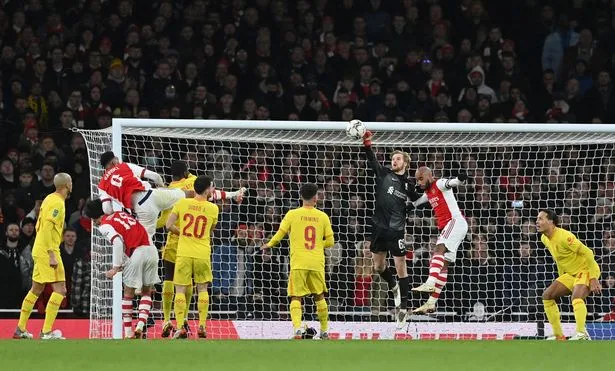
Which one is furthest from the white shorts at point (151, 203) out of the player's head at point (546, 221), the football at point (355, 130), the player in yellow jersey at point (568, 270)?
the player in yellow jersey at point (568, 270)

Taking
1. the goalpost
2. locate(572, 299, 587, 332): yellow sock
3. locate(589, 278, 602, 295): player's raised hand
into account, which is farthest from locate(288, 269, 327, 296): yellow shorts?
locate(589, 278, 602, 295): player's raised hand

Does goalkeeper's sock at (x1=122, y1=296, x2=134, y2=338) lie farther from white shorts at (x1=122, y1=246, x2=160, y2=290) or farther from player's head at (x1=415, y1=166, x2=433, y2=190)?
player's head at (x1=415, y1=166, x2=433, y2=190)

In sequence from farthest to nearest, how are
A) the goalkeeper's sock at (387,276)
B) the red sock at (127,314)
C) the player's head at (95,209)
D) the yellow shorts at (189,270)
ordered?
the goalkeeper's sock at (387,276) < the red sock at (127,314) < the player's head at (95,209) < the yellow shorts at (189,270)

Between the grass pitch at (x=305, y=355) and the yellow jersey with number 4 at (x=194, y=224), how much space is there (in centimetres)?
189

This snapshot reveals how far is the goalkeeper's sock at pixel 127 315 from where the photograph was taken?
15.1 m

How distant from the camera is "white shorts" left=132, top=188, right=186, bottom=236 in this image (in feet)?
49.4

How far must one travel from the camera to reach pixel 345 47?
69.1 ft

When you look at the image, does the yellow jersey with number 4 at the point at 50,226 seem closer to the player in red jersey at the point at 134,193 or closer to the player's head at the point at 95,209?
the player's head at the point at 95,209

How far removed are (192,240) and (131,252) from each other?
0.69 meters

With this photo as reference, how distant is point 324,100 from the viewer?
66.6ft

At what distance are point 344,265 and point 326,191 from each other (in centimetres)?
100

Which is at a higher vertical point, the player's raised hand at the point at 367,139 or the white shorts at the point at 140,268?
the player's raised hand at the point at 367,139

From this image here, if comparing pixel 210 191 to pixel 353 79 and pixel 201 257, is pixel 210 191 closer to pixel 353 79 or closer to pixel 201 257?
pixel 201 257

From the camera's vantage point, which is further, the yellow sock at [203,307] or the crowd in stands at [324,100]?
the crowd in stands at [324,100]
